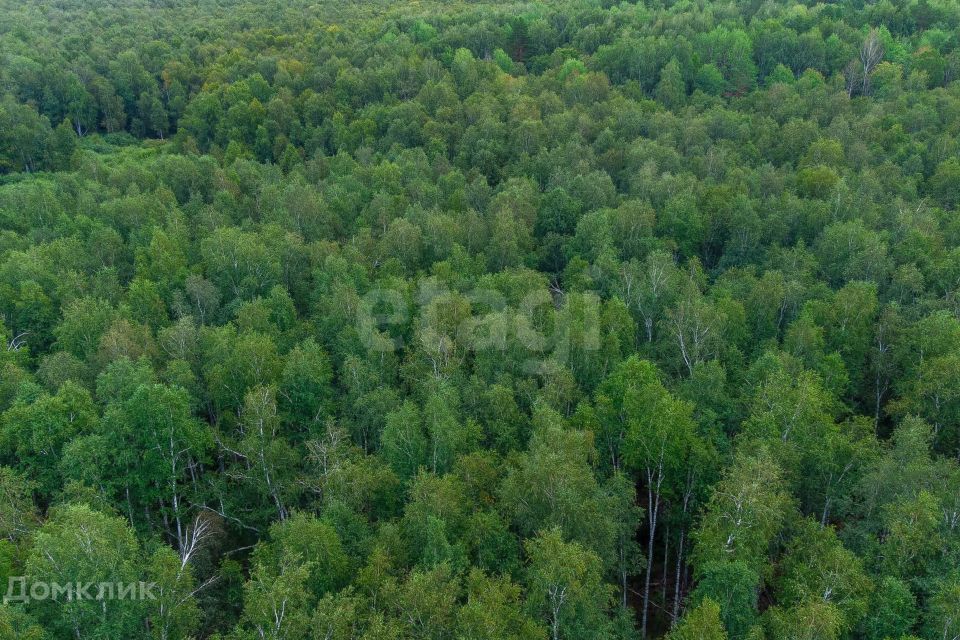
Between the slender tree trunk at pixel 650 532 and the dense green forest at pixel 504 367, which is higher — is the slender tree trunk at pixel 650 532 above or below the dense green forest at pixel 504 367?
below

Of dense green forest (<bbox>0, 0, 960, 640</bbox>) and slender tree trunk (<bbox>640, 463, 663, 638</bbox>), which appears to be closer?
dense green forest (<bbox>0, 0, 960, 640</bbox>)

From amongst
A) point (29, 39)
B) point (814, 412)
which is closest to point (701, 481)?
point (814, 412)

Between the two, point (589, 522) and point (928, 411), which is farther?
point (928, 411)

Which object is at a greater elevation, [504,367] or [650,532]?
[504,367]

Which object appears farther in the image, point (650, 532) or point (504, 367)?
point (504, 367)

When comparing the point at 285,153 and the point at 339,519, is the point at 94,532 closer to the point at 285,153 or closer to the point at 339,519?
the point at 339,519

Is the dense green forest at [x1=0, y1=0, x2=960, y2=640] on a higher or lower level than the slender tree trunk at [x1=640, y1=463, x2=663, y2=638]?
higher

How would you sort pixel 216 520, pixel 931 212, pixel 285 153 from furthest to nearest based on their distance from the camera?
pixel 285 153 → pixel 931 212 → pixel 216 520

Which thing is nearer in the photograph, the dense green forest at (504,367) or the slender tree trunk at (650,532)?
the dense green forest at (504,367)
